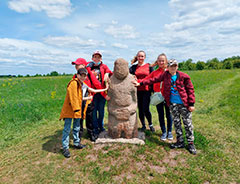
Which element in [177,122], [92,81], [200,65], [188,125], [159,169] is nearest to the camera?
[159,169]

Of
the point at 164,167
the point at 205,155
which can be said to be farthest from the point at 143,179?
the point at 205,155

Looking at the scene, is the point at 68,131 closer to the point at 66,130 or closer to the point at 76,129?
the point at 66,130

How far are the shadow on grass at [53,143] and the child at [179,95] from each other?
3416 mm

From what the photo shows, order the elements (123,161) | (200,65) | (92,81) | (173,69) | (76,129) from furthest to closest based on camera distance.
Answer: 1. (200,65)
2. (92,81)
3. (76,129)
4. (173,69)
5. (123,161)

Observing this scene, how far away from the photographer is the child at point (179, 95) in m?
4.27

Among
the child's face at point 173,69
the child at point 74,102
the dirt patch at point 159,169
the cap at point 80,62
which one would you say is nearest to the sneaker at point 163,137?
the dirt patch at point 159,169

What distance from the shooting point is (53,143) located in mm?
5484

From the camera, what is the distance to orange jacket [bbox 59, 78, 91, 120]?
4215 millimetres

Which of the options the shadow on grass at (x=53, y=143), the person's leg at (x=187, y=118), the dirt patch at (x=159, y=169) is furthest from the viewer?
the shadow on grass at (x=53, y=143)

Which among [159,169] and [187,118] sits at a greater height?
[187,118]

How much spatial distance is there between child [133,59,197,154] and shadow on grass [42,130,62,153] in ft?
11.2

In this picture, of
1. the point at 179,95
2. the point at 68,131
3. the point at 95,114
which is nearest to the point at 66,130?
the point at 68,131

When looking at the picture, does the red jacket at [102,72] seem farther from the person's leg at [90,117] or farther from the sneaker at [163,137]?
the sneaker at [163,137]

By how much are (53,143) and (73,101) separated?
2.15 m
